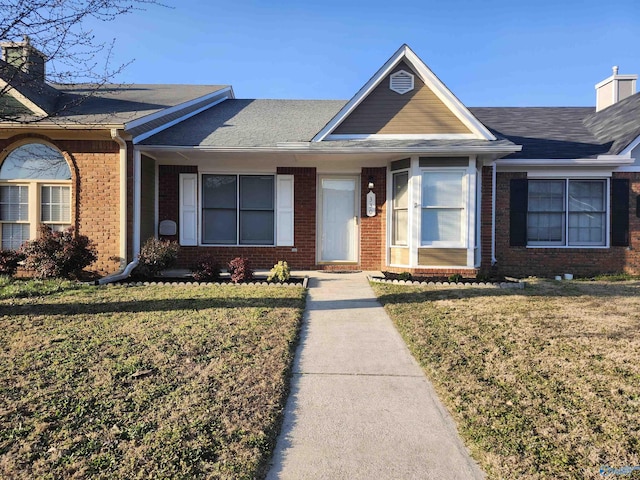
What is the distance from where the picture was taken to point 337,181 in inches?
455

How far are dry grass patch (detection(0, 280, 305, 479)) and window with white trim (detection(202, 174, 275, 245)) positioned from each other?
4744mm

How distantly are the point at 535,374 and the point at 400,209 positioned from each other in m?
A: 6.59

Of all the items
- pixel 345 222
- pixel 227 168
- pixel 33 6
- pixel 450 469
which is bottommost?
pixel 450 469

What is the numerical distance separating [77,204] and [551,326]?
9.27 meters

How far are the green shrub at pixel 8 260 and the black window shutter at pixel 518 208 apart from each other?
1126 centimetres

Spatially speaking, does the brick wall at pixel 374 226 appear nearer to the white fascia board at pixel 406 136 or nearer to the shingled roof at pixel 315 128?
the white fascia board at pixel 406 136

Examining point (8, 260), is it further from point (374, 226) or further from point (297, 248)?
point (374, 226)

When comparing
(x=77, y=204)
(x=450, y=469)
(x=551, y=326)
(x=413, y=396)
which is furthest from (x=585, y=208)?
(x=77, y=204)

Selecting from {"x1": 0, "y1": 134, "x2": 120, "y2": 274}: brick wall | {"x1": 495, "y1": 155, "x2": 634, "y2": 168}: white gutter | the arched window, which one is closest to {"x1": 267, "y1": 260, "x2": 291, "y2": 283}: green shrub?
{"x1": 0, "y1": 134, "x2": 120, "y2": 274}: brick wall

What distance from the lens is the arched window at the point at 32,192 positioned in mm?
9625

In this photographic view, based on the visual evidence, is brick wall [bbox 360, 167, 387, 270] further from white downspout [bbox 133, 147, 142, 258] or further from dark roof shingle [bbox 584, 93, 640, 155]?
dark roof shingle [bbox 584, 93, 640, 155]

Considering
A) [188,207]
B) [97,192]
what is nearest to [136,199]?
[97,192]

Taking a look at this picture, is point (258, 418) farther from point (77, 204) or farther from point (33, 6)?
point (77, 204)

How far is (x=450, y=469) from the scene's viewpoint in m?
2.69
